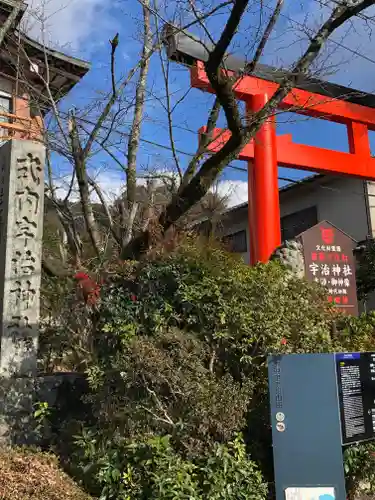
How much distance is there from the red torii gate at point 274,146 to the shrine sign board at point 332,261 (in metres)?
2.07

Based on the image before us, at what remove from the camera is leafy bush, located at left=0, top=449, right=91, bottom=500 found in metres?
4.62

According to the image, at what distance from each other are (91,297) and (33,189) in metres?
1.66

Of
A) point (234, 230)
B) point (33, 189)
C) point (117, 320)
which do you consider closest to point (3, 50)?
point (33, 189)

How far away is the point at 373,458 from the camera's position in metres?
5.13

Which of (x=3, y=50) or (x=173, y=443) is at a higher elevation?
(x=3, y=50)

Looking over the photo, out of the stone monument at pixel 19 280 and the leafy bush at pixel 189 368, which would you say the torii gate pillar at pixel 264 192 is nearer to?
the leafy bush at pixel 189 368

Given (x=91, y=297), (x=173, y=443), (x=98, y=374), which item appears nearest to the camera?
(x=173, y=443)

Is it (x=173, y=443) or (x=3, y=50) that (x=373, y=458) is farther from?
(x=3, y=50)

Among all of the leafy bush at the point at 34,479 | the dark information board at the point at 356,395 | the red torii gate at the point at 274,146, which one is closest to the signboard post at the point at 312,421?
the dark information board at the point at 356,395

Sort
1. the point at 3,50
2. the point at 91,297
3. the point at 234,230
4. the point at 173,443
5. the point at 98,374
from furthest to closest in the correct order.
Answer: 1. the point at 234,230
2. the point at 3,50
3. the point at 91,297
4. the point at 98,374
5. the point at 173,443

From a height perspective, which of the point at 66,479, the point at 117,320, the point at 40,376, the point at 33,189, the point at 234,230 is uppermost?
the point at 234,230

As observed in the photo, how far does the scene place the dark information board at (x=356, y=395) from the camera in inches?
190

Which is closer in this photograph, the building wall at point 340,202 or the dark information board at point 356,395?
the dark information board at point 356,395

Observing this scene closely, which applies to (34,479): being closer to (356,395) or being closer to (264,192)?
(356,395)
